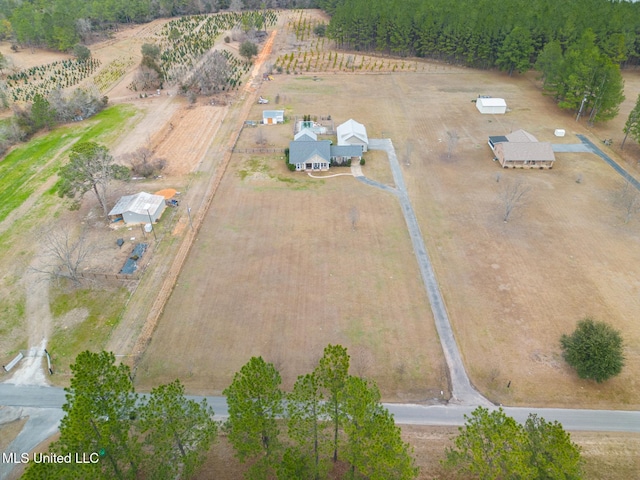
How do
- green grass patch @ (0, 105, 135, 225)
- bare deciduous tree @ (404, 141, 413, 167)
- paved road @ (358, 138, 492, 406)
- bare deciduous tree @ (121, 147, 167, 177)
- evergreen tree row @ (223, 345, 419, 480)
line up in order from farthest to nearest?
bare deciduous tree @ (404, 141, 413, 167), bare deciduous tree @ (121, 147, 167, 177), green grass patch @ (0, 105, 135, 225), paved road @ (358, 138, 492, 406), evergreen tree row @ (223, 345, 419, 480)

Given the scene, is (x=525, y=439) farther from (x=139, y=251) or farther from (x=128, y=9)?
(x=128, y=9)

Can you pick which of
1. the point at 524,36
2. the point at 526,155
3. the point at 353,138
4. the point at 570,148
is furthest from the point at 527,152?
the point at 524,36

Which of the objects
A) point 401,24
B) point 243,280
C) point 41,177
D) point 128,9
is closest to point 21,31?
point 128,9

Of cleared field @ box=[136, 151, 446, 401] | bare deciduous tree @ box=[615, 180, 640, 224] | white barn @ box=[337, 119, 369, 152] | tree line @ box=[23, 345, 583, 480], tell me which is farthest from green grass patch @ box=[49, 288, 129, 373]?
bare deciduous tree @ box=[615, 180, 640, 224]

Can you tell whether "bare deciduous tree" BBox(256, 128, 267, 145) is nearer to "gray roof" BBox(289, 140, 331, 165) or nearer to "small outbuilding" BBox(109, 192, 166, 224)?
"gray roof" BBox(289, 140, 331, 165)

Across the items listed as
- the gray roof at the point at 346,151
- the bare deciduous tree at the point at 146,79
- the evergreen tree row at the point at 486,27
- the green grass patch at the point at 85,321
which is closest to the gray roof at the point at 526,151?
the gray roof at the point at 346,151

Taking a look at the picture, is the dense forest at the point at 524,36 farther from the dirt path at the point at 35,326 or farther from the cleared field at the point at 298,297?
the dirt path at the point at 35,326
